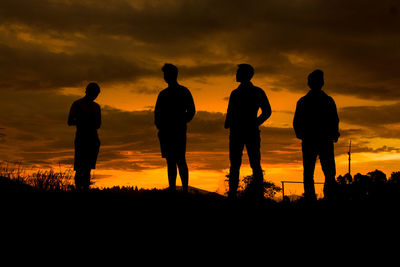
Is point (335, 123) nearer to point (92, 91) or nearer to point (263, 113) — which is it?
point (263, 113)

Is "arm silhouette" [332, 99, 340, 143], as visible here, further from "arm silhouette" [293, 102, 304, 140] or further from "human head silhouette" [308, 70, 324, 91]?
"arm silhouette" [293, 102, 304, 140]

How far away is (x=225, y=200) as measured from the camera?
12.5m

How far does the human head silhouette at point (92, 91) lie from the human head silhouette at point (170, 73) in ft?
8.58

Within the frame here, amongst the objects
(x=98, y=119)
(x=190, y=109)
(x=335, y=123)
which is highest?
(x=98, y=119)

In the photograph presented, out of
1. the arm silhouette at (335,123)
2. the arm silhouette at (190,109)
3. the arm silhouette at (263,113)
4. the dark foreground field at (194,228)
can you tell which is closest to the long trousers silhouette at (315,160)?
the arm silhouette at (335,123)

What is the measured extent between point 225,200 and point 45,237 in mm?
4901

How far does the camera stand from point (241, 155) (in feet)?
40.4

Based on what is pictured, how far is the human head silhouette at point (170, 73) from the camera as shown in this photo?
40.1 ft

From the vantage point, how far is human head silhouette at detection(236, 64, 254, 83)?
477 inches

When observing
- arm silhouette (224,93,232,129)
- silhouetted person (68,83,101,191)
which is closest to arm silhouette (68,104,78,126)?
silhouetted person (68,83,101,191)

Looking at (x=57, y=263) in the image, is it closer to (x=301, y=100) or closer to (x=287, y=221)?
(x=287, y=221)

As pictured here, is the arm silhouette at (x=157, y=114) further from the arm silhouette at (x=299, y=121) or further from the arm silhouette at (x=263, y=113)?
the arm silhouette at (x=299, y=121)

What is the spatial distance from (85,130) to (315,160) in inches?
252

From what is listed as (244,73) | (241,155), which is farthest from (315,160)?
(244,73)
